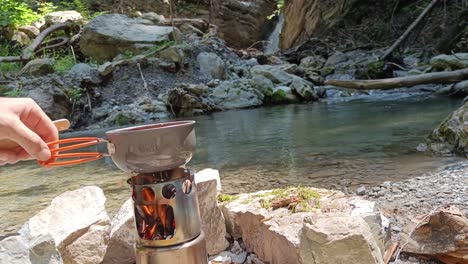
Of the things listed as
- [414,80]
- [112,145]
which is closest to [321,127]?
[414,80]

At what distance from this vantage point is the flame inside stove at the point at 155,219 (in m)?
1.13

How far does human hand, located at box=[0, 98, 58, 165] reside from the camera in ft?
2.91

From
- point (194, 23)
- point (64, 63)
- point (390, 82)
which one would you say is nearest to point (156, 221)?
point (390, 82)

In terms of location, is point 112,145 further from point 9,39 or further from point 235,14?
point 235,14

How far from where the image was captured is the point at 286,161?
383 cm

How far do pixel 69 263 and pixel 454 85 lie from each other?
833 cm

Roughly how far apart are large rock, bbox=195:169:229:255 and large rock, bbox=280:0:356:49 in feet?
51.0

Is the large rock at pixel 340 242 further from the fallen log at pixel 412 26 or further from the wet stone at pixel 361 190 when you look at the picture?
the fallen log at pixel 412 26

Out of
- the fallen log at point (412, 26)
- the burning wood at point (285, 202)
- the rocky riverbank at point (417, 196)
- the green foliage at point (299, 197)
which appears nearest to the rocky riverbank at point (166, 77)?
the fallen log at point (412, 26)

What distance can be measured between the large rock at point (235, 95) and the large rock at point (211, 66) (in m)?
0.72

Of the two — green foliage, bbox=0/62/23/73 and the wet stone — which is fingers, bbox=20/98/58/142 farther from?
green foliage, bbox=0/62/23/73

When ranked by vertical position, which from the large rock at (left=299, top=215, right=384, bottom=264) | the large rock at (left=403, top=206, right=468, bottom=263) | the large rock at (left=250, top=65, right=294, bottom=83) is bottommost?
the large rock at (left=250, top=65, right=294, bottom=83)

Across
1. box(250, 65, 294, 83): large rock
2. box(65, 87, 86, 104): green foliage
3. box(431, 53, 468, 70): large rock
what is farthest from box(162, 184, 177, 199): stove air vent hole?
box(250, 65, 294, 83): large rock

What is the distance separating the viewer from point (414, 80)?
5684mm
